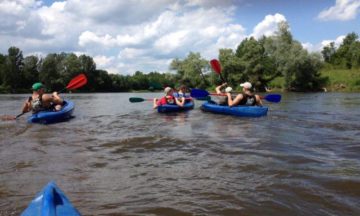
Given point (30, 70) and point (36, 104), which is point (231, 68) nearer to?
point (30, 70)

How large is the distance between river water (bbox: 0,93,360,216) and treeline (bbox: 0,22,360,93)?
25280 millimetres

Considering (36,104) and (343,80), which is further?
(343,80)

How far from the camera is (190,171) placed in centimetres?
467

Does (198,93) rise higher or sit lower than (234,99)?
higher

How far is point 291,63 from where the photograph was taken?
40062 mm

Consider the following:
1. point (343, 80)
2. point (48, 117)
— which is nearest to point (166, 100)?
point (48, 117)

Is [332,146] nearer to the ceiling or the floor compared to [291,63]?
nearer to the floor

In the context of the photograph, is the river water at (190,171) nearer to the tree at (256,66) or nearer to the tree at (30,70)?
the tree at (256,66)

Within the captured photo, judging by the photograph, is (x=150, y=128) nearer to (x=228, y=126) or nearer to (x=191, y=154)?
(x=228, y=126)

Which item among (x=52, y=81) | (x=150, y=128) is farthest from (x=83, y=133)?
(x=52, y=81)

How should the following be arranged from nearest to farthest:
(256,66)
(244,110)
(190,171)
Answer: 1. (190,171)
2. (244,110)
3. (256,66)

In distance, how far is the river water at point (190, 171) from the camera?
3420 mm

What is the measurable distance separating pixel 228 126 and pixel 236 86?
3934cm

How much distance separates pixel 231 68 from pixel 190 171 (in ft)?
147
